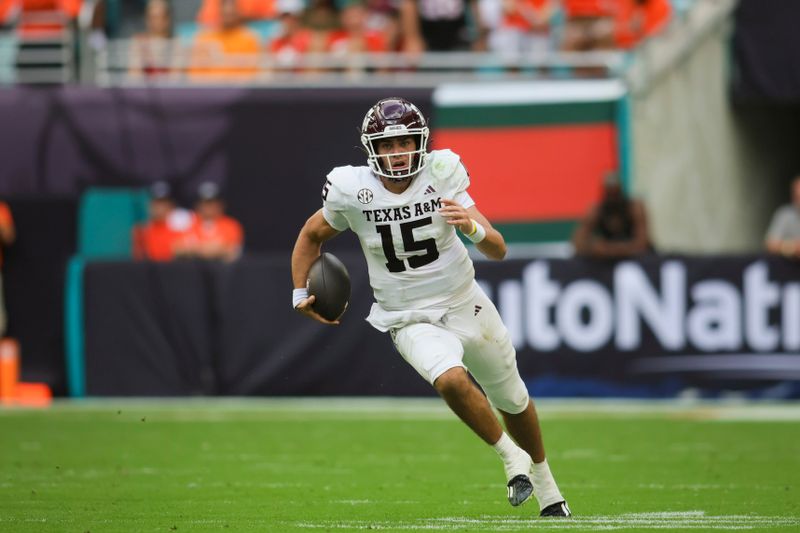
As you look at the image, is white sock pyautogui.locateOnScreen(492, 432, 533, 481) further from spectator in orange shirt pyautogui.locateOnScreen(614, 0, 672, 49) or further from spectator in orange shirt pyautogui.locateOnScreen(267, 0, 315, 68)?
spectator in orange shirt pyautogui.locateOnScreen(614, 0, 672, 49)

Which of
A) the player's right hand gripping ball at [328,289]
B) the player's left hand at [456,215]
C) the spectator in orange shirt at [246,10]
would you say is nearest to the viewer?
the player's left hand at [456,215]

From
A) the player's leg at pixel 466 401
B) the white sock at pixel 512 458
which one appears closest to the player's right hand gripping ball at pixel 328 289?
the player's leg at pixel 466 401

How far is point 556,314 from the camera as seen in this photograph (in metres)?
13.8

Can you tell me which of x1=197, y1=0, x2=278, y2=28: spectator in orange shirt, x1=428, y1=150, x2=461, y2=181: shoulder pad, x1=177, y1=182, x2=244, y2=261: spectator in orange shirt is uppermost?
x1=197, y1=0, x2=278, y2=28: spectator in orange shirt

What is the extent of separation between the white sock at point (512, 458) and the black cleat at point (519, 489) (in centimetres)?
3

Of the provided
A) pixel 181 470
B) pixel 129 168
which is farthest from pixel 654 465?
pixel 129 168

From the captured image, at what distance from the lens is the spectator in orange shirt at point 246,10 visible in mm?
17328

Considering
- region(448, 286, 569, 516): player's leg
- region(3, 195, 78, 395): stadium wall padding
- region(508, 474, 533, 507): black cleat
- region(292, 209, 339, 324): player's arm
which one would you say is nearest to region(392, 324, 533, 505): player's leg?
region(508, 474, 533, 507): black cleat

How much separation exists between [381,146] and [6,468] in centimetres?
359

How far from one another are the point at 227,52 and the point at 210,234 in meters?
2.52

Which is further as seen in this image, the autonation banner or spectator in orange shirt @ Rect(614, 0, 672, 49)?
spectator in orange shirt @ Rect(614, 0, 672, 49)

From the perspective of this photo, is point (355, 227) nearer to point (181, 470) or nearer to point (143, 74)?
point (181, 470)

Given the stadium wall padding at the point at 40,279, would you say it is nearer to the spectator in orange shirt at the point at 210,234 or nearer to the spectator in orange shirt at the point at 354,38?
the spectator in orange shirt at the point at 210,234

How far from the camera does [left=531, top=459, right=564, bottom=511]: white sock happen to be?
6.99 m
